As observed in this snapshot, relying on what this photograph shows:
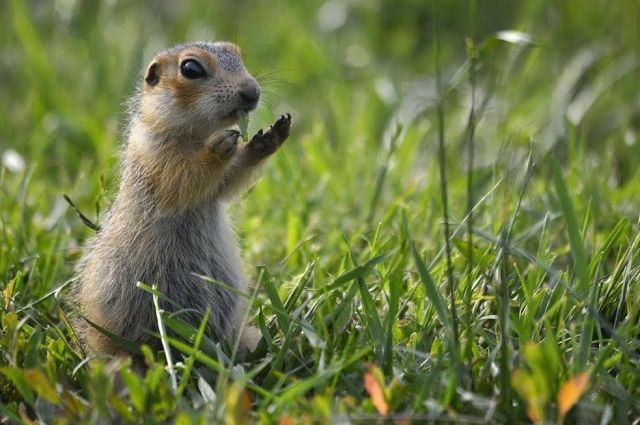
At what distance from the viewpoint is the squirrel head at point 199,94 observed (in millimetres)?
4113

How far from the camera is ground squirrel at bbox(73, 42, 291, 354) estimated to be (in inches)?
154

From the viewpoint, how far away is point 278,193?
18.2 feet

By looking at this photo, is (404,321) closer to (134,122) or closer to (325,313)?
(325,313)

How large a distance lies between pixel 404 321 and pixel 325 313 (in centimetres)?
28

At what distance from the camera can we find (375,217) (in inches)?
209

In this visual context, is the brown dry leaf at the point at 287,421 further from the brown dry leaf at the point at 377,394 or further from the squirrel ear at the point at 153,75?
the squirrel ear at the point at 153,75

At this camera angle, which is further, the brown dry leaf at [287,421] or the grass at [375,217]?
the grass at [375,217]

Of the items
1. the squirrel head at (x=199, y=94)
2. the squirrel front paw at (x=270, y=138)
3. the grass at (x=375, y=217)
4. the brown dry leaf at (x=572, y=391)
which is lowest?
the grass at (x=375, y=217)

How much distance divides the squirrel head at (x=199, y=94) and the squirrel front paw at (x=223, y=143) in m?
0.17

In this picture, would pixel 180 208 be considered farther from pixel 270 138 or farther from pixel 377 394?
pixel 377 394

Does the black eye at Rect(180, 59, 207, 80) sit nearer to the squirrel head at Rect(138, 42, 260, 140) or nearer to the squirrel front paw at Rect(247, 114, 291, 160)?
the squirrel head at Rect(138, 42, 260, 140)

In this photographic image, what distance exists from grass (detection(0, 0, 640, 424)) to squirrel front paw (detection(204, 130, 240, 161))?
50cm

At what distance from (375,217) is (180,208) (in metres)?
1.49

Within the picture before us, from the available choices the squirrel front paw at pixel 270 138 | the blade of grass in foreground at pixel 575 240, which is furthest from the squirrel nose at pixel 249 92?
the blade of grass in foreground at pixel 575 240
